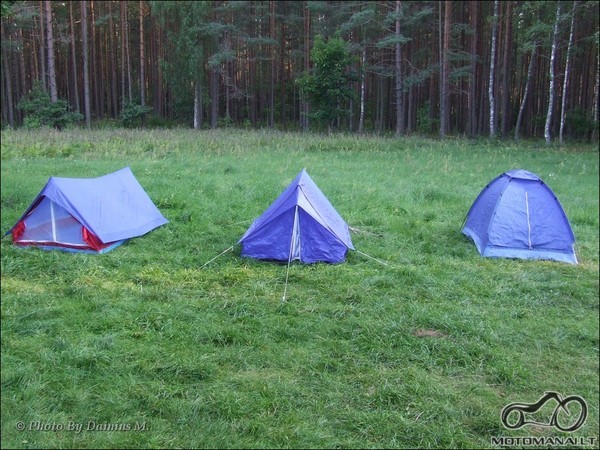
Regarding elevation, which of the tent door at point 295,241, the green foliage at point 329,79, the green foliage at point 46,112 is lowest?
the tent door at point 295,241

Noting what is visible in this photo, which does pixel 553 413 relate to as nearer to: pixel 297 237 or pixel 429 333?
pixel 429 333

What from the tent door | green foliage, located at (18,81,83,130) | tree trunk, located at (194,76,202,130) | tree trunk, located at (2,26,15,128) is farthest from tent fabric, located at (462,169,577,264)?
tree trunk, located at (2,26,15,128)

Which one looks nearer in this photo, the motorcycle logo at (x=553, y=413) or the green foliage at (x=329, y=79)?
the motorcycle logo at (x=553, y=413)

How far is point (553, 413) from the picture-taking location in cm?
359

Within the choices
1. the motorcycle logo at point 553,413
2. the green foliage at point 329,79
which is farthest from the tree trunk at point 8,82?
the motorcycle logo at point 553,413

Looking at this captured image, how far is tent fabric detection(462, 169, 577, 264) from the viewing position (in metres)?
7.02

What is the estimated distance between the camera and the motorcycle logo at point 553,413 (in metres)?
3.47

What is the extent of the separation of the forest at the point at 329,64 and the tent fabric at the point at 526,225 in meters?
15.1

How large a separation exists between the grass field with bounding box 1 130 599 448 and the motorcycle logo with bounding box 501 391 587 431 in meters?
Answer: 0.06

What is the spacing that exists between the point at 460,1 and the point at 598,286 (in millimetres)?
27266

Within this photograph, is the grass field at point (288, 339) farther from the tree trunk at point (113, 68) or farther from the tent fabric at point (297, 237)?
the tree trunk at point (113, 68)

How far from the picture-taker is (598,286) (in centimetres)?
600

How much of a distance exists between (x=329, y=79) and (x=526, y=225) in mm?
17517

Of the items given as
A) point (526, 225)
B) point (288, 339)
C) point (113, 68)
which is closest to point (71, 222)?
point (288, 339)
